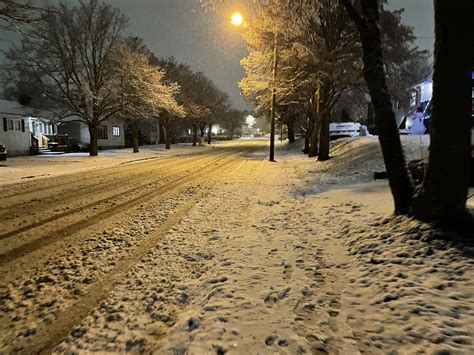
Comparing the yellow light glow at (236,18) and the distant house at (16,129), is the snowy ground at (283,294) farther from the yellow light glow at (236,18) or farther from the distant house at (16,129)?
the distant house at (16,129)

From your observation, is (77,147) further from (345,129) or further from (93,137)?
(345,129)

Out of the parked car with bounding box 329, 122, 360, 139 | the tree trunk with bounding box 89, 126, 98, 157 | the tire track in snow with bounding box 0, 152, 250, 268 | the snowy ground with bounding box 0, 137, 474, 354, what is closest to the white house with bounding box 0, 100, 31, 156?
the tree trunk with bounding box 89, 126, 98, 157

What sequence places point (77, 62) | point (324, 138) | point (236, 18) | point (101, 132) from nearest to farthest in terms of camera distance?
point (236, 18), point (324, 138), point (77, 62), point (101, 132)

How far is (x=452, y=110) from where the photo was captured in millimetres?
4234

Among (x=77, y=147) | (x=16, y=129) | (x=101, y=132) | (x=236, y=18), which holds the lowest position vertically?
(x=77, y=147)

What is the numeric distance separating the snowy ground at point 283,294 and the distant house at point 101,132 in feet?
119

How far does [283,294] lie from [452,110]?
3.27 meters

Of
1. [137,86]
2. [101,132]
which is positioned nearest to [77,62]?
[137,86]

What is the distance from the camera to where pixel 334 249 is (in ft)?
16.0

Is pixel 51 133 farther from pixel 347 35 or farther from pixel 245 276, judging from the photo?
pixel 245 276

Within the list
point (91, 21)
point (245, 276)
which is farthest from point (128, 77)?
point (245, 276)

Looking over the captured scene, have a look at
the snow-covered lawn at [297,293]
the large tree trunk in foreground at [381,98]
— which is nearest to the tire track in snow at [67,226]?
the snow-covered lawn at [297,293]

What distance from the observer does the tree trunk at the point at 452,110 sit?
165 inches

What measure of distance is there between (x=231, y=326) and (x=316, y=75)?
14.6 m
